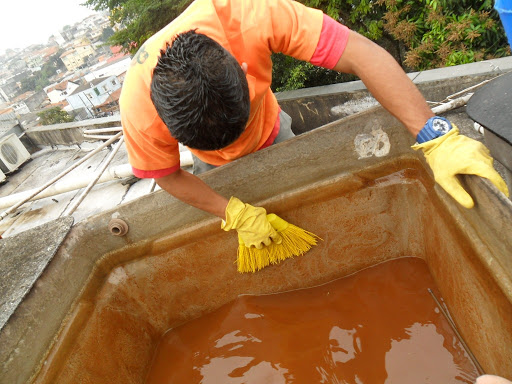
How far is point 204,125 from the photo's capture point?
4.17 feet

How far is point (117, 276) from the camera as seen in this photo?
6.86 ft

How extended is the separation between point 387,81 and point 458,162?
472 mm

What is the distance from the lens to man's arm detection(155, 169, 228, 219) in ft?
5.91

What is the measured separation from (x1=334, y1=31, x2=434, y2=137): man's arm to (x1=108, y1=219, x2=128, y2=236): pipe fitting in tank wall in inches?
56.1

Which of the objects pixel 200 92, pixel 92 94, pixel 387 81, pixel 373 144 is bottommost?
pixel 373 144

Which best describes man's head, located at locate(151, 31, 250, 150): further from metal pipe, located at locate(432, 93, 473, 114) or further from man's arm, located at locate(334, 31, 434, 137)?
metal pipe, located at locate(432, 93, 473, 114)

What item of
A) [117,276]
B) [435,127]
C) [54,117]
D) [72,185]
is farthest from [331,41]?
[54,117]

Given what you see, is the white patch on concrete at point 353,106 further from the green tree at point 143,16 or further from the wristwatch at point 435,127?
the green tree at point 143,16

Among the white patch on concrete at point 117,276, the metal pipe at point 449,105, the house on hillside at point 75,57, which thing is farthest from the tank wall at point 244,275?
the house on hillside at point 75,57

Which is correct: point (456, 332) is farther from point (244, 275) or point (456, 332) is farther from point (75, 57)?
point (75, 57)

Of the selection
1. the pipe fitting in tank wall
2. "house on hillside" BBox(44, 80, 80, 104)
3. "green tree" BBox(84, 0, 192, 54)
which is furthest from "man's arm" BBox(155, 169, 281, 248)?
"house on hillside" BBox(44, 80, 80, 104)

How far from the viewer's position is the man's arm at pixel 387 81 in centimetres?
146

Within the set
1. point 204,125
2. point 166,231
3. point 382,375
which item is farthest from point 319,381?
point 204,125

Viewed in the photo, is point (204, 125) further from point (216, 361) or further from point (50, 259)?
point (216, 361)
